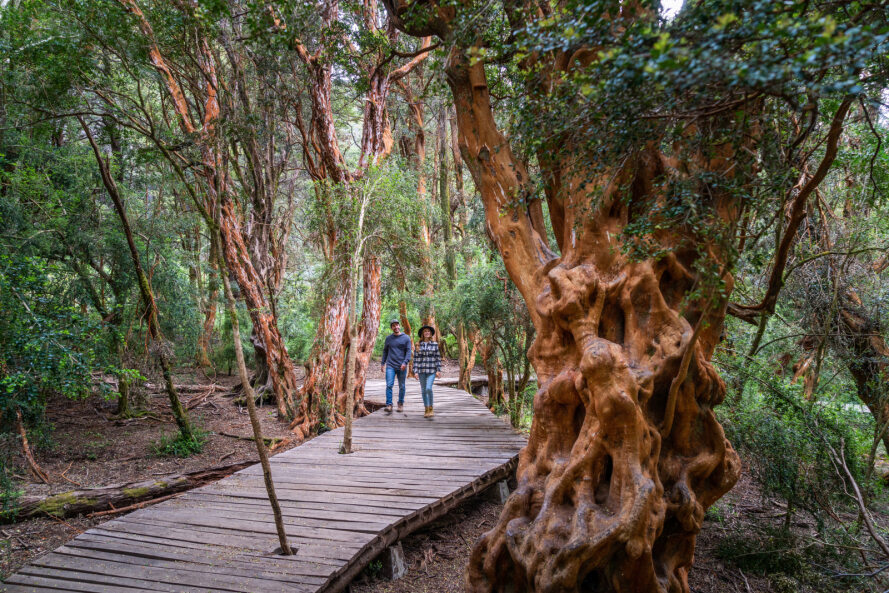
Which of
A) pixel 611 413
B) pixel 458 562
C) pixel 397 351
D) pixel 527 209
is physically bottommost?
pixel 458 562

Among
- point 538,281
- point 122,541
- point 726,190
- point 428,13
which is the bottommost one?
point 122,541

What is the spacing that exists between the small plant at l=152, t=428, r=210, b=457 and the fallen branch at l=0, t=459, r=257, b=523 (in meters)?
1.48

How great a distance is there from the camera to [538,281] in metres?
4.38

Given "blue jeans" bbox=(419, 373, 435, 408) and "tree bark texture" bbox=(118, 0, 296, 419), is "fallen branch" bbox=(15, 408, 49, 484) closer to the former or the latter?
"tree bark texture" bbox=(118, 0, 296, 419)

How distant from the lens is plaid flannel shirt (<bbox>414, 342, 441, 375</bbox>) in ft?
25.4

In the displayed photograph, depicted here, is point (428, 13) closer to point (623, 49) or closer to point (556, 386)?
point (623, 49)

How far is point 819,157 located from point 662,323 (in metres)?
3.14

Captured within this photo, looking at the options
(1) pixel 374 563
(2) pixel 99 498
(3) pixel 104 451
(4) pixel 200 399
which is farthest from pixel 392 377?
(4) pixel 200 399

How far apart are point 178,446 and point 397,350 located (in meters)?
3.94

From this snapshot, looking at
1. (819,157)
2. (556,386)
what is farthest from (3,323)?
(819,157)

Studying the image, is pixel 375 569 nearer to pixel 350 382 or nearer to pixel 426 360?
pixel 350 382

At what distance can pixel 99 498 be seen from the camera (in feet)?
17.2

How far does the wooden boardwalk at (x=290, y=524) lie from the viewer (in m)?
3.25

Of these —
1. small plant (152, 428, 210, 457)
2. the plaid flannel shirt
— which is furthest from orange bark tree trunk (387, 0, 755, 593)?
small plant (152, 428, 210, 457)
